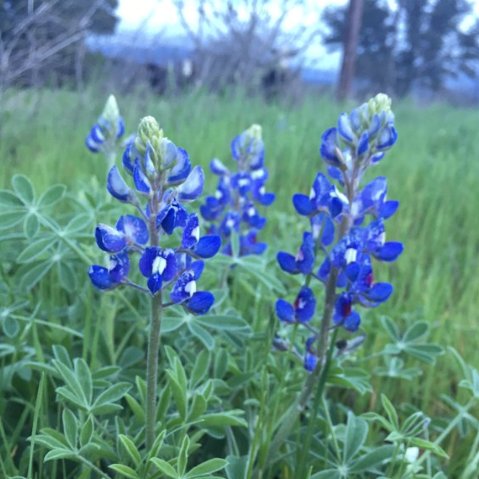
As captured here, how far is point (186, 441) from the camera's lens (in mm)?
1008

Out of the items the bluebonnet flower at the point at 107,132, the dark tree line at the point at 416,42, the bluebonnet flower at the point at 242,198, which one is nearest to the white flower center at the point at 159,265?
the bluebonnet flower at the point at 242,198

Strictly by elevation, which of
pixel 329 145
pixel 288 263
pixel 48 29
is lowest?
pixel 288 263

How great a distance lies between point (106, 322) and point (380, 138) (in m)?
0.72

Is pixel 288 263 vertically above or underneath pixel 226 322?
above

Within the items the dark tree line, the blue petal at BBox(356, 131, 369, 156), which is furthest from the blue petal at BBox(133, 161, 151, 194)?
the dark tree line

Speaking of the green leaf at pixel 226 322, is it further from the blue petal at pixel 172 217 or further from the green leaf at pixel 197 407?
the blue petal at pixel 172 217

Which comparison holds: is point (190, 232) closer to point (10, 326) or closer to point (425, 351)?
point (10, 326)

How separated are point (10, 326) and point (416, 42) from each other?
19174 mm

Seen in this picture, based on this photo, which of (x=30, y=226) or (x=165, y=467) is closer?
(x=165, y=467)

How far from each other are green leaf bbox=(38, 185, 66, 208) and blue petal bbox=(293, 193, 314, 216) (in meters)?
0.63

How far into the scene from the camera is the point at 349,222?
1265 mm

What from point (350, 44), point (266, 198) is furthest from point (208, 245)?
point (350, 44)

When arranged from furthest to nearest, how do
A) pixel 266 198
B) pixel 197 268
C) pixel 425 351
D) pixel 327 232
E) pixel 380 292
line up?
pixel 266 198, pixel 425 351, pixel 327 232, pixel 380 292, pixel 197 268

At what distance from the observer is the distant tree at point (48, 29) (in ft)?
13.7
